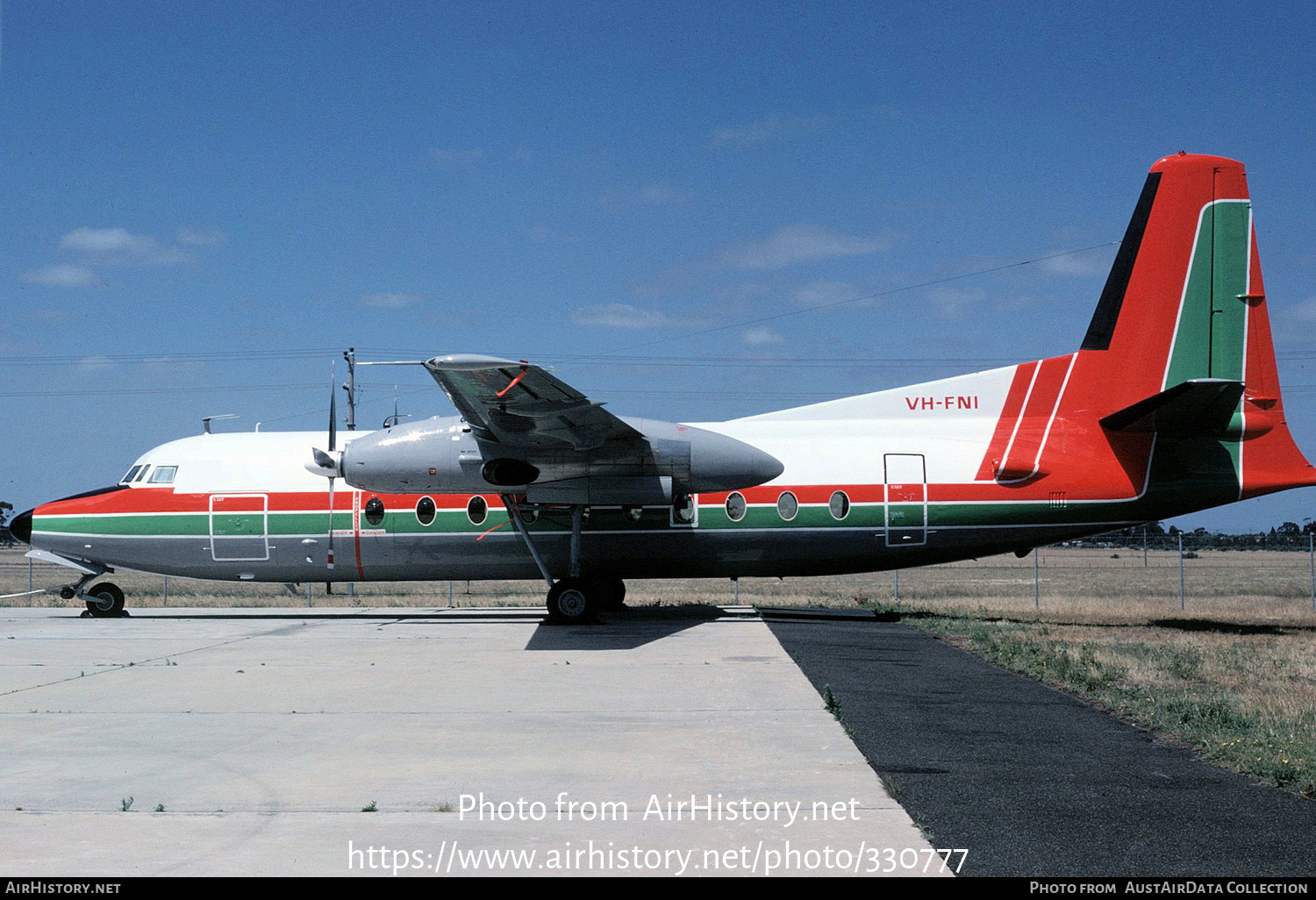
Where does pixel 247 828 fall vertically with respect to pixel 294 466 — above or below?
below

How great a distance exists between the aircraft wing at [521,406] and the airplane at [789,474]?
0.20 ft

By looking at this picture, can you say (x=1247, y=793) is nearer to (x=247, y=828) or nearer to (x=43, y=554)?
(x=247, y=828)

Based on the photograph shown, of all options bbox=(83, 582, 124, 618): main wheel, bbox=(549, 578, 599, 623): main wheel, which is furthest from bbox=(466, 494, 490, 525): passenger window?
bbox=(83, 582, 124, 618): main wheel

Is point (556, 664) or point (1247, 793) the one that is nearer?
point (1247, 793)

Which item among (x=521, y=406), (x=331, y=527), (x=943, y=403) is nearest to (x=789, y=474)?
(x=943, y=403)

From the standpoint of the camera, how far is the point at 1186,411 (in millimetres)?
17203

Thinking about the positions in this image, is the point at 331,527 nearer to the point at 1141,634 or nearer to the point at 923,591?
the point at 1141,634

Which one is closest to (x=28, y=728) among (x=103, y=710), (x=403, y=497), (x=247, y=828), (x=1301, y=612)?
(x=103, y=710)

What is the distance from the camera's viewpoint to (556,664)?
524 inches

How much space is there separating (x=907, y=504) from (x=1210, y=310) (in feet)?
19.5

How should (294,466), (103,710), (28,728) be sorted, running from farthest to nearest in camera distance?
(294,466) → (103,710) → (28,728)

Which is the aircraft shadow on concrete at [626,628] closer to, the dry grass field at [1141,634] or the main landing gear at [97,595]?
the dry grass field at [1141,634]

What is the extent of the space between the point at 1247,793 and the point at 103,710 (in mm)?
9406

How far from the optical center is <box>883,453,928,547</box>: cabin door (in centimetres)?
1888
